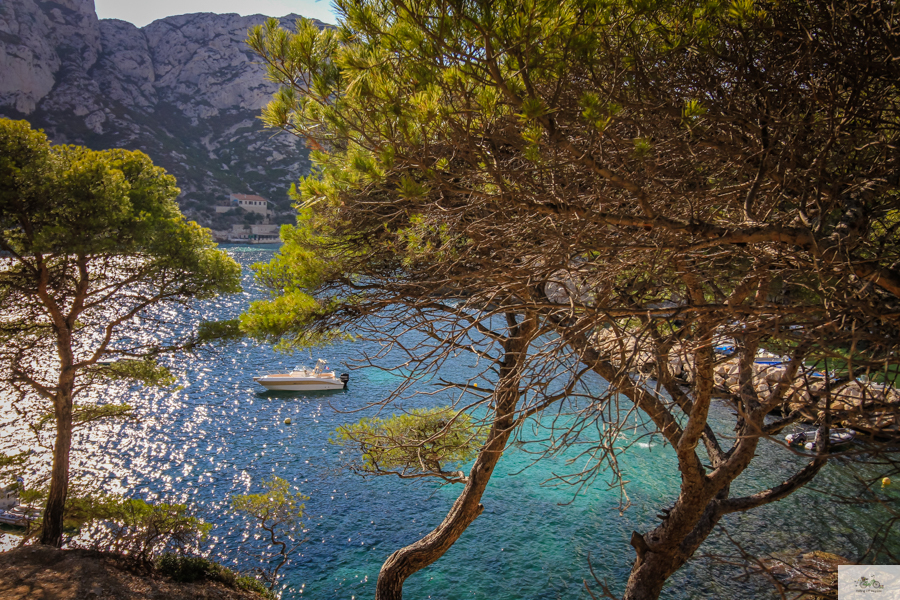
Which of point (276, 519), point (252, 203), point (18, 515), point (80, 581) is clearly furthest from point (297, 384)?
point (252, 203)

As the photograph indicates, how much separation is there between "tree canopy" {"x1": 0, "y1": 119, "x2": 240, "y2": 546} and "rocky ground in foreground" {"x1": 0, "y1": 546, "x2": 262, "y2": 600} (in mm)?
916

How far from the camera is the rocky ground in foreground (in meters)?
4.66

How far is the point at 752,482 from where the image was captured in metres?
9.37

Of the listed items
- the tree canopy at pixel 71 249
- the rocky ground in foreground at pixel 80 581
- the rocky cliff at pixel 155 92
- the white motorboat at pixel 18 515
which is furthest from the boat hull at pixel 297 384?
the rocky cliff at pixel 155 92

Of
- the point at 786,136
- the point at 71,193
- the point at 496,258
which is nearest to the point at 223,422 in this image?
the point at 71,193

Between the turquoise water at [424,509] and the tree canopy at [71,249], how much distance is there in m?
2.85

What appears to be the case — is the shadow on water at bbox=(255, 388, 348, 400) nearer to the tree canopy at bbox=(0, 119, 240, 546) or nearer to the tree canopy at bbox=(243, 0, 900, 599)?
the tree canopy at bbox=(0, 119, 240, 546)

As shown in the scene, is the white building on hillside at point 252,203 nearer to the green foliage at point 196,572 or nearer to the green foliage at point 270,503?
the green foliage at point 270,503

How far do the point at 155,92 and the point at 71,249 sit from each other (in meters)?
83.4

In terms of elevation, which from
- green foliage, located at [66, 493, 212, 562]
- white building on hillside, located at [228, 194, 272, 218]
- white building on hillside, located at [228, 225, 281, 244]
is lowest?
green foliage, located at [66, 493, 212, 562]

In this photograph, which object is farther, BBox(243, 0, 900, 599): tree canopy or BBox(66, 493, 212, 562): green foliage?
BBox(66, 493, 212, 562): green foliage

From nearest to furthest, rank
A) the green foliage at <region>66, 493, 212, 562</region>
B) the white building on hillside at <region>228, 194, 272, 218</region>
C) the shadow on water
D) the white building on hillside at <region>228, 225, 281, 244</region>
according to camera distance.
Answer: the green foliage at <region>66, 493, 212, 562</region>
the shadow on water
the white building on hillside at <region>228, 225, 281, 244</region>
the white building on hillside at <region>228, 194, 272, 218</region>

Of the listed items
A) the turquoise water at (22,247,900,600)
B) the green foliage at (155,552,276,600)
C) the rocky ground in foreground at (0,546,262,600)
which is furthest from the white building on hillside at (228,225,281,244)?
the rocky ground in foreground at (0,546,262,600)

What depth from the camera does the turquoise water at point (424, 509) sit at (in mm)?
7328
